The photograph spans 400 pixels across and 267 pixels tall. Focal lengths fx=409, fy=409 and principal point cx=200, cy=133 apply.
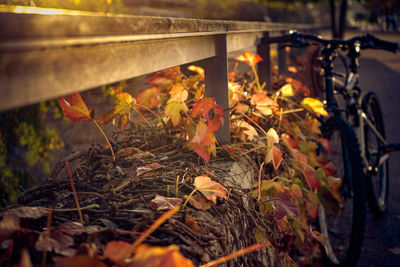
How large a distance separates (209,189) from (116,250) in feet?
1.60

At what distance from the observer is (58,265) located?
2.65 feet

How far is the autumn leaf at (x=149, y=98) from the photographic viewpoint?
1.99 meters

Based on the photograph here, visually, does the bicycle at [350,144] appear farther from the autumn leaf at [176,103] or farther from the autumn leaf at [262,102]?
the autumn leaf at [176,103]

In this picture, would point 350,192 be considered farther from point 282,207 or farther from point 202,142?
point 202,142

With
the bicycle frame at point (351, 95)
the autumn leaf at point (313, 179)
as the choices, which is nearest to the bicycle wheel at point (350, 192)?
the bicycle frame at point (351, 95)

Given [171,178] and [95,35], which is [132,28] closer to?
[95,35]

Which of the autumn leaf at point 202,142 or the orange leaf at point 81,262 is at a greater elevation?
the autumn leaf at point 202,142

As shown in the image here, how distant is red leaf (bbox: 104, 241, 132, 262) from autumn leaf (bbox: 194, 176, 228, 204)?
1.43ft

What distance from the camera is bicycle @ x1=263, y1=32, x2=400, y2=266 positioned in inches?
90.5

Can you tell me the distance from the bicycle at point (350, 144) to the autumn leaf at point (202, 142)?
97cm

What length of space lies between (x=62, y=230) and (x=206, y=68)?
1.09 metres

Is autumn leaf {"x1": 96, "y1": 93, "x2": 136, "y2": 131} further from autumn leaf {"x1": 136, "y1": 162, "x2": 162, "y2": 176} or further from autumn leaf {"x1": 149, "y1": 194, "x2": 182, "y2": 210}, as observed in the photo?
autumn leaf {"x1": 149, "y1": 194, "x2": 182, "y2": 210}

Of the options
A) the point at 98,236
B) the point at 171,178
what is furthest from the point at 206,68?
the point at 98,236

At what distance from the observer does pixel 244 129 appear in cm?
195
